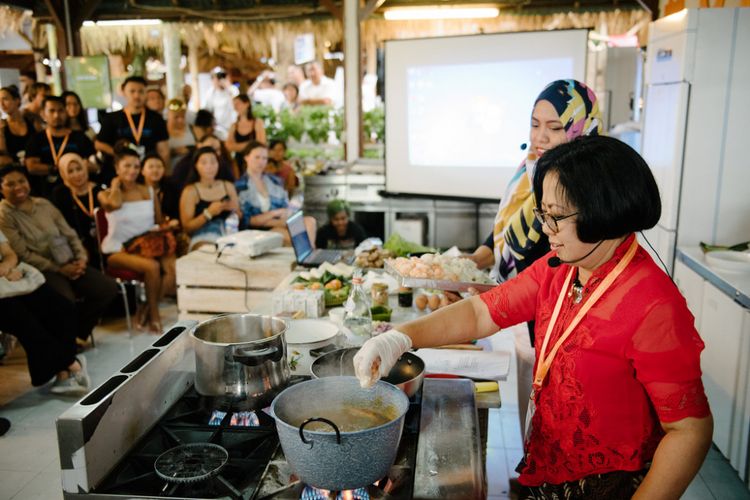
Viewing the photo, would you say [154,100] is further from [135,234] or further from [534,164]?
[534,164]

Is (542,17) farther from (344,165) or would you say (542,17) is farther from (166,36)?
(166,36)

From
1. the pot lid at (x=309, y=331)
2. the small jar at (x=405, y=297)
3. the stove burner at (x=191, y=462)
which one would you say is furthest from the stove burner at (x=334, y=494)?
the small jar at (x=405, y=297)

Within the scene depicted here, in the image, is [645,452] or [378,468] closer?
[378,468]

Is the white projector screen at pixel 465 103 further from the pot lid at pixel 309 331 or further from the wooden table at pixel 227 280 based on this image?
the pot lid at pixel 309 331

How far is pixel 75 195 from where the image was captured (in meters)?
4.81

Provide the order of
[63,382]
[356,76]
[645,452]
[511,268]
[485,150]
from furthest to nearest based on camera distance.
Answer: [356,76] < [485,150] < [63,382] < [511,268] < [645,452]

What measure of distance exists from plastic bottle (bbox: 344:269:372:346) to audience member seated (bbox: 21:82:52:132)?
518 cm

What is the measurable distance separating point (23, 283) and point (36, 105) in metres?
3.52

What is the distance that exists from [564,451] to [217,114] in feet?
27.0

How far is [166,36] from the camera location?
28.3ft

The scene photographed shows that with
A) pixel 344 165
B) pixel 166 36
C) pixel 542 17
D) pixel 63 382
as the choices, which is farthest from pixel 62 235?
pixel 542 17

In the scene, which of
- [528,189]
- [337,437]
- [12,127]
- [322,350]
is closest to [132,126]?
[12,127]

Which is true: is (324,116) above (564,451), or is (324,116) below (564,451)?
above

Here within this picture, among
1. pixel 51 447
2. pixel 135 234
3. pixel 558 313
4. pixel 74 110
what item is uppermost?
pixel 74 110
